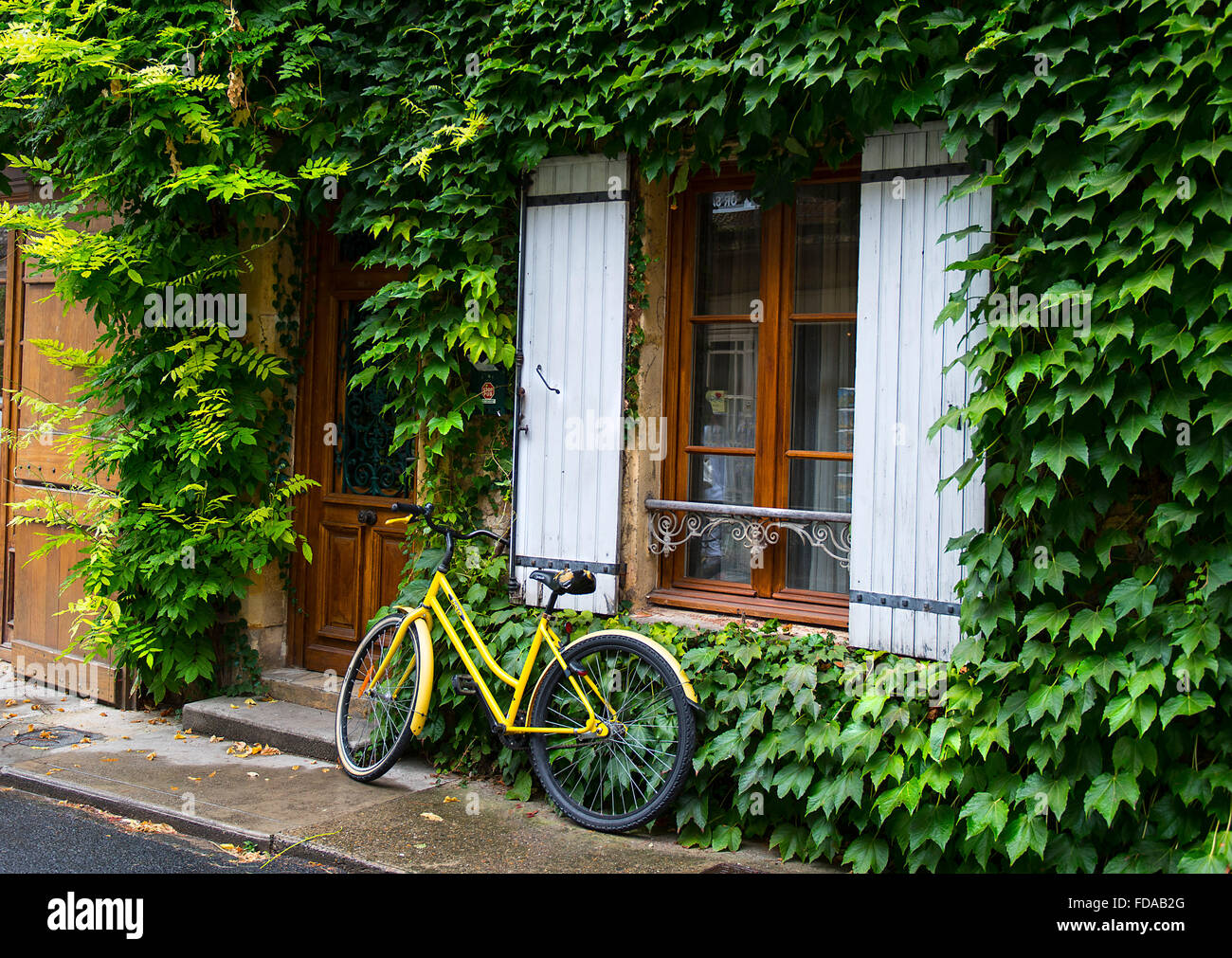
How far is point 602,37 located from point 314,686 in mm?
3643

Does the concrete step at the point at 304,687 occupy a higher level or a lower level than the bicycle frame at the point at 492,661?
lower

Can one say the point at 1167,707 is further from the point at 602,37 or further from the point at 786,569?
the point at 602,37

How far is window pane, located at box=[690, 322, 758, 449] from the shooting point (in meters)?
4.79

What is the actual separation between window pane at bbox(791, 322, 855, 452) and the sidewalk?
1.68 metres

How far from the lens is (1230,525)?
131 inches

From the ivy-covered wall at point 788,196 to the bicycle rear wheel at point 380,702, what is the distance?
722mm

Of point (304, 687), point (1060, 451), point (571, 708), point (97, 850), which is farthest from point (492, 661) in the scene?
point (1060, 451)

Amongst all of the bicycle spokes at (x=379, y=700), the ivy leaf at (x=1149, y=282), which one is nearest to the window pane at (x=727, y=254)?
the ivy leaf at (x=1149, y=282)

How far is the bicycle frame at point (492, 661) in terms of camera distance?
4.41 metres

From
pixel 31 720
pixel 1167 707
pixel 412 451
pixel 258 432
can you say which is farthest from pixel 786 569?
pixel 31 720

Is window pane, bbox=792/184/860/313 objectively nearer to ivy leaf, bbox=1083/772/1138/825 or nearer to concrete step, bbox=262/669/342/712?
ivy leaf, bbox=1083/772/1138/825

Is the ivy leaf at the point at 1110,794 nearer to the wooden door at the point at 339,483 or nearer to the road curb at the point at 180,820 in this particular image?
the road curb at the point at 180,820

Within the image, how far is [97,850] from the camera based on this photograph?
4.15m

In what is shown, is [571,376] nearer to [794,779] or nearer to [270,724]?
[794,779]
